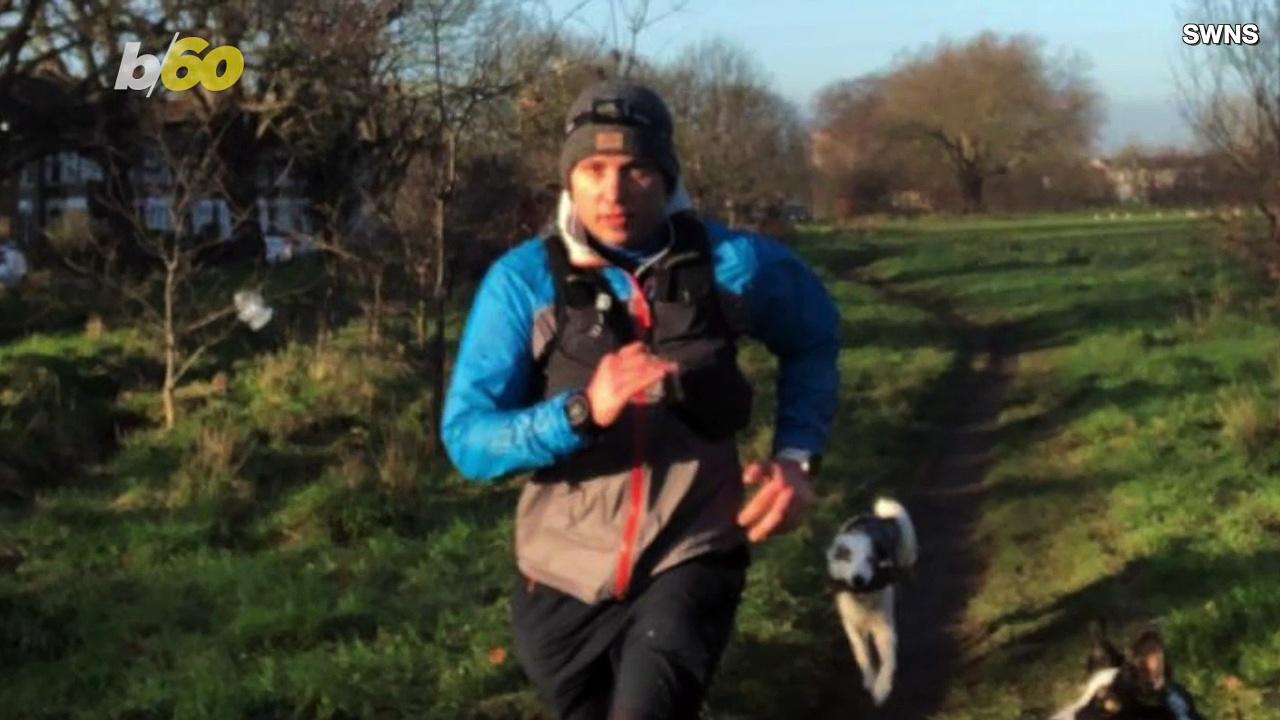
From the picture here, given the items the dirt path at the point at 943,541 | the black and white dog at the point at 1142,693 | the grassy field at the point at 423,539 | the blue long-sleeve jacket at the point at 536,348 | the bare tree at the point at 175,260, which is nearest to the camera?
the blue long-sleeve jacket at the point at 536,348

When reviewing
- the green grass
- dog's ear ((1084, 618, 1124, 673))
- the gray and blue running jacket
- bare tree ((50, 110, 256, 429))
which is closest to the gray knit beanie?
the gray and blue running jacket

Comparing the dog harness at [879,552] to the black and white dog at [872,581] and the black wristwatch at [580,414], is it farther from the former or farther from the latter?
the black wristwatch at [580,414]

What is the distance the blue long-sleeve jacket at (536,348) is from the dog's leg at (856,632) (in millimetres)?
3985

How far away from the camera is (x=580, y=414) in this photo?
11.0ft

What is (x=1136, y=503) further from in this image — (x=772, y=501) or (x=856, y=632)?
(x=772, y=501)

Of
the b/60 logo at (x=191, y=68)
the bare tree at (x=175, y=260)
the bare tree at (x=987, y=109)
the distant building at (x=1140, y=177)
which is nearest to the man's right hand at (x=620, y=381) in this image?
the bare tree at (x=175, y=260)

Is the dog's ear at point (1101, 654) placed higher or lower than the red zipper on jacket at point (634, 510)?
lower

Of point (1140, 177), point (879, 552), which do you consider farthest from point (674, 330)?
point (1140, 177)

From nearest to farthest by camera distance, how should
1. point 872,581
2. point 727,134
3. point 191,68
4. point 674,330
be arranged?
point 674,330
point 872,581
point 191,68
point 727,134

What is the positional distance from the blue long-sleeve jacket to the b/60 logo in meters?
17.5

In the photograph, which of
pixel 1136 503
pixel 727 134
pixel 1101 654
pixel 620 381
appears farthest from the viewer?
pixel 727 134

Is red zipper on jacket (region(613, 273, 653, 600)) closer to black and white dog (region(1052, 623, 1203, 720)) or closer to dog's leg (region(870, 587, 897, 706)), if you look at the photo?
black and white dog (region(1052, 623, 1203, 720))

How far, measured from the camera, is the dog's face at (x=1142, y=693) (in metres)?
5.16

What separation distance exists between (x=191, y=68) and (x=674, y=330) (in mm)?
18334
